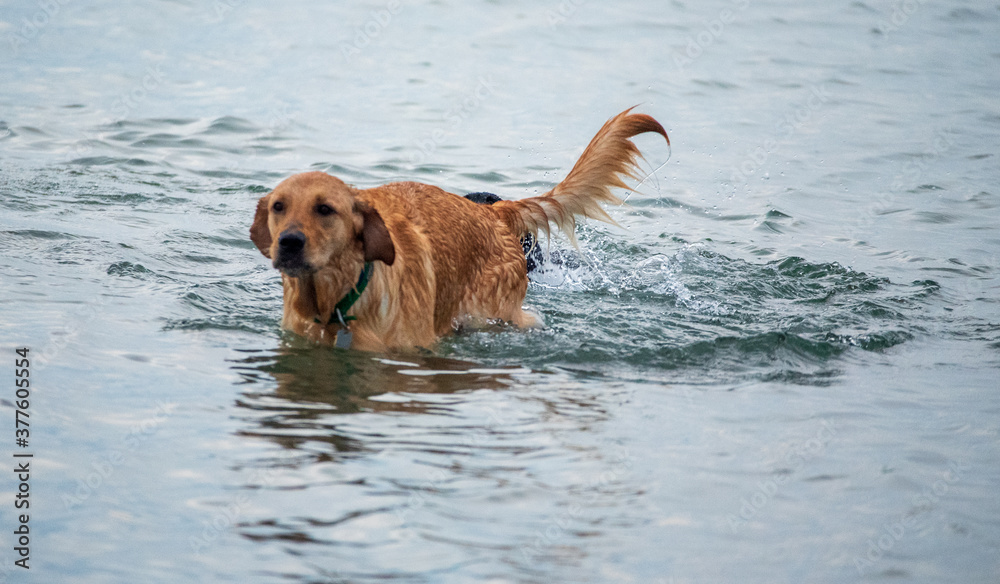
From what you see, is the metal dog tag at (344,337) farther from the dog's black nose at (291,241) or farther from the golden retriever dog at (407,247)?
the dog's black nose at (291,241)

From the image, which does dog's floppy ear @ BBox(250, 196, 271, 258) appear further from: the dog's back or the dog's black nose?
the dog's back

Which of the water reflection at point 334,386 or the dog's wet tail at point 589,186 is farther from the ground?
the dog's wet tail at point 589,186

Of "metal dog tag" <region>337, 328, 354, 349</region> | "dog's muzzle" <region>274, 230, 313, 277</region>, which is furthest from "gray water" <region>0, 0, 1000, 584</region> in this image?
"dog's muzzle" <region>274, 230, 313, 277</region>

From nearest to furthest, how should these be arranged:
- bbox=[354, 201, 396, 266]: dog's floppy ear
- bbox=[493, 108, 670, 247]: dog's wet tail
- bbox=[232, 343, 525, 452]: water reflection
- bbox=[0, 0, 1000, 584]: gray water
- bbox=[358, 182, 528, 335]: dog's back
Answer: bbox=[0, 0, 1000, 584]: gray water → bbox=[232, 343, 525, 452]: water reflection → bbox=[354, 201, 396, 266]: dog's floppy ear → bbox=[358, 182, 528, 335]: dog's back → bbox=[493, 108, 670, 247]: dog's wet tail

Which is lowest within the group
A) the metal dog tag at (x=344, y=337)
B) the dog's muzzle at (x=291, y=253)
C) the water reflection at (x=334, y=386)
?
the water reflection at (x=334, y=386)

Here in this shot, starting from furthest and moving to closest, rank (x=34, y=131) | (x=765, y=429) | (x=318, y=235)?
(x=34, y=131) < (x=318, y=235) < (x=765, y=429)

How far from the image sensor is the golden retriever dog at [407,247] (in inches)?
205

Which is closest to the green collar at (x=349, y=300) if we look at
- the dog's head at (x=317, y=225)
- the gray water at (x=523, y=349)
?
the dog's head at (x=317, y=225)

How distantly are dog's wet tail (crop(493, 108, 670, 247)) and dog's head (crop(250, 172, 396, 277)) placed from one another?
1.69 meters

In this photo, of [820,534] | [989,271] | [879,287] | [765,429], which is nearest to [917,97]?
[989,271]

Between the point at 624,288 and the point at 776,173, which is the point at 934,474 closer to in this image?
the point at 624,288

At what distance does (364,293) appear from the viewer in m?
5.59

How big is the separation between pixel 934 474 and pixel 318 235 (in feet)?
10.1

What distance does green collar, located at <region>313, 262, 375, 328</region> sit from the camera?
18.1 feet
